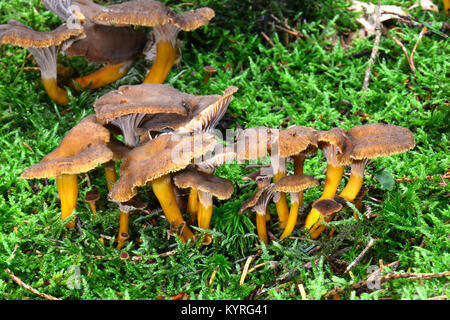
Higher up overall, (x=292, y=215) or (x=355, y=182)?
(x=355, y=182)

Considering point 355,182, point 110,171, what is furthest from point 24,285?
point 355,182

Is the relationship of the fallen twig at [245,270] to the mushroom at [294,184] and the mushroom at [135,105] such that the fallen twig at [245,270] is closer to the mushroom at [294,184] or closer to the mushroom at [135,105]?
the mushroom at [294,184]

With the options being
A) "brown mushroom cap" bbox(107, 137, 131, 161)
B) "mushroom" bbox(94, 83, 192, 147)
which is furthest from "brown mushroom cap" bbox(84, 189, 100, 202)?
"mushroom" bbox(94, 83, 192, 147)

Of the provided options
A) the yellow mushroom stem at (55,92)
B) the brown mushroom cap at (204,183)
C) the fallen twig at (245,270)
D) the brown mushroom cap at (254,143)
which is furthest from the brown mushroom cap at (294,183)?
the yellow mushroom stem at (55,92)

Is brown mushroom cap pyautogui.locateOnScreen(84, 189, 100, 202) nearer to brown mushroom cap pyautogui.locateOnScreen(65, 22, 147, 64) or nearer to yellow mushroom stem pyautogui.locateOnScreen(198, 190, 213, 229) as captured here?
yellow mushroom stem pyautogui.locateOnScreen(198, 190, 213, 229)

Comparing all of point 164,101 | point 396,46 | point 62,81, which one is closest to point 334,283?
point 164,101

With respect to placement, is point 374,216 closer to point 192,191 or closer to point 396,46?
point 192,191

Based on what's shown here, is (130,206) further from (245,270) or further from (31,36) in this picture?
(31,36)
